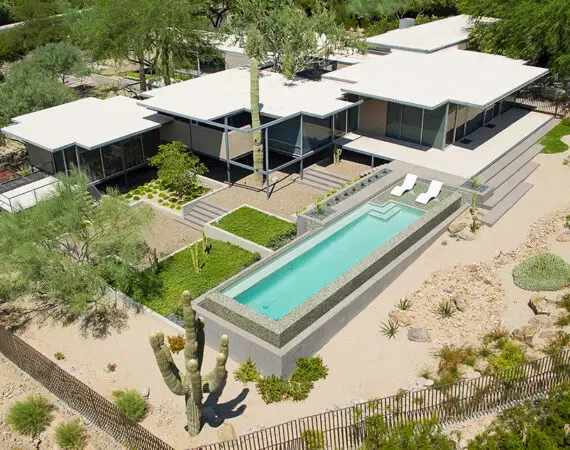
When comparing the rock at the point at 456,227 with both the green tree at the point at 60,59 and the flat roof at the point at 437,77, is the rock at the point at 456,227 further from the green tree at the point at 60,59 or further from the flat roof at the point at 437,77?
the green tree at the point at 60,59

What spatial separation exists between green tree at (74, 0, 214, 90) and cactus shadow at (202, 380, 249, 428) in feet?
91.7

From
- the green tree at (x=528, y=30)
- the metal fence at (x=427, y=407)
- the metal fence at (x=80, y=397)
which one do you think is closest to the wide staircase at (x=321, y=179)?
the metal fence at (x=427, y=407)

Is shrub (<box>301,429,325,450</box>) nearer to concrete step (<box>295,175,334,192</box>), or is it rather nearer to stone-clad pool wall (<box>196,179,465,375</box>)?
stone-clad pool wall (<box>196,179,465,375</box>)

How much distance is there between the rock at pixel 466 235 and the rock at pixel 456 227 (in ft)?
0.56

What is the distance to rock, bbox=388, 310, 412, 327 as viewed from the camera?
20.1 m

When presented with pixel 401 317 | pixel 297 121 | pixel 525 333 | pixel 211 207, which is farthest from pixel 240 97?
pixel 525 333

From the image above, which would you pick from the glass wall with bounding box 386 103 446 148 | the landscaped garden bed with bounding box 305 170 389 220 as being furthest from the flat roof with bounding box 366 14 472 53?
the landscaped garden bed with bounding box 305 170 389 220

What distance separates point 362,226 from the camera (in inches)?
985

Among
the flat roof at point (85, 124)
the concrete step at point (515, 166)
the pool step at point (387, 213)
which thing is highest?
the flat roof at point (85, 124)

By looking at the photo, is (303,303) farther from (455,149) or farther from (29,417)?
(455,149)

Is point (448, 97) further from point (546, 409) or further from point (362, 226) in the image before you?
point (546, 409)

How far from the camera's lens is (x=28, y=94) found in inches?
1315

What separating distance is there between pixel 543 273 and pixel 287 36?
21.2 metres

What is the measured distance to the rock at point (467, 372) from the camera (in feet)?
57.4
